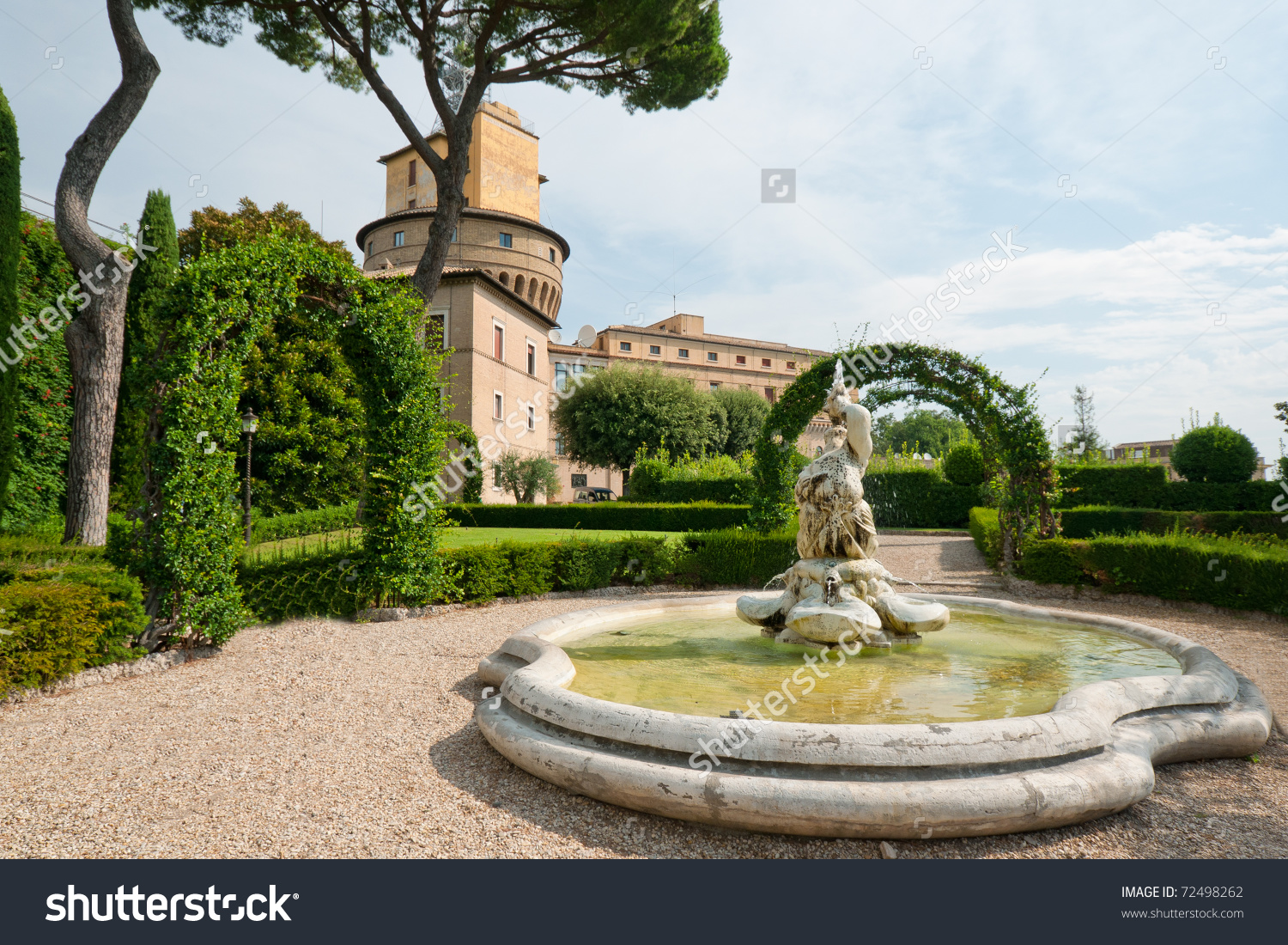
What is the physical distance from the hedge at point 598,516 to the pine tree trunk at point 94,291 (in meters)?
9.32

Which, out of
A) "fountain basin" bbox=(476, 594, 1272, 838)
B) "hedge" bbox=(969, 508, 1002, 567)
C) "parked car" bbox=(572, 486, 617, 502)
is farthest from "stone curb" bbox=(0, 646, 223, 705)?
"parked car" bbox=(572, 486, 617, 502)

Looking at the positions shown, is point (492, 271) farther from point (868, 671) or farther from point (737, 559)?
point (868, 671)

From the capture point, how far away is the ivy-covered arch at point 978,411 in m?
11.1

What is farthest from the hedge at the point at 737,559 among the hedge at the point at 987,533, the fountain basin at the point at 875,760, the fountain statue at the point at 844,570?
the fountain basin at the point at 875,760

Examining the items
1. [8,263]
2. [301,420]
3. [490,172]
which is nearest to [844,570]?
[8,263]

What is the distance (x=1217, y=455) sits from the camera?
18.0 meters

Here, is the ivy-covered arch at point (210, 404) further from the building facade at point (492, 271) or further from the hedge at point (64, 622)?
the building facade at point (492, 271)

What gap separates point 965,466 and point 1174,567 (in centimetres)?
1347

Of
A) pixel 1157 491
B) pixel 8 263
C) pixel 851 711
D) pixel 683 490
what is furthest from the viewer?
pixel 683 490

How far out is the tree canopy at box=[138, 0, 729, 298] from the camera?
13.6m

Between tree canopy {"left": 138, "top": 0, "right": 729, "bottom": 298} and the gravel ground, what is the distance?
1070 centimetres
